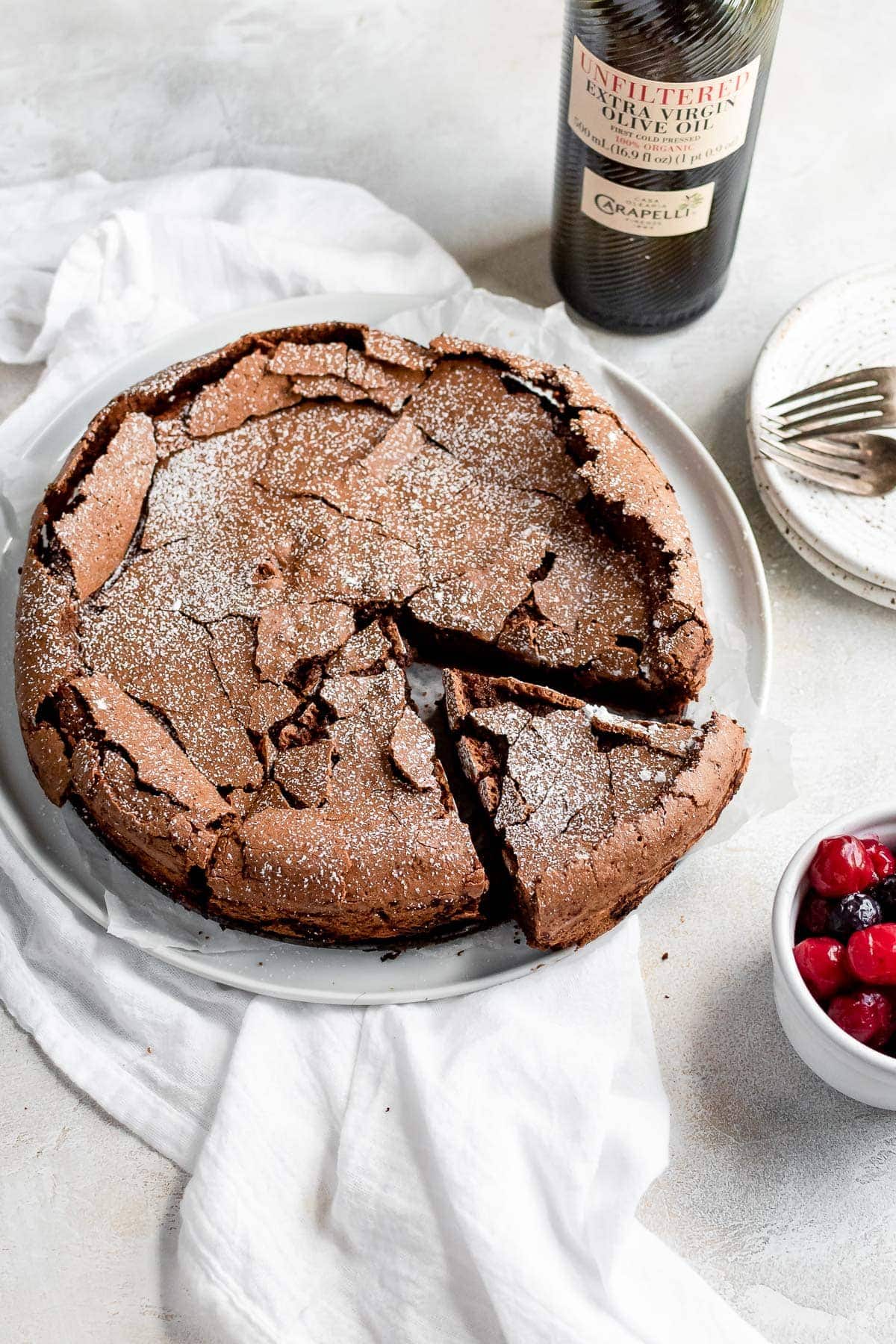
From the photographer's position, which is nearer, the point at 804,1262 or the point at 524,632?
the point at 804,1262

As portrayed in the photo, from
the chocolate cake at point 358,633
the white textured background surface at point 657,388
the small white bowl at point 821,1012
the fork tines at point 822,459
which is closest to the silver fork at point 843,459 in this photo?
the fork tines at point 822,459

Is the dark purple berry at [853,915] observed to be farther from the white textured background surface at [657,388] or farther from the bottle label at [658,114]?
the bottle label at [658,114]

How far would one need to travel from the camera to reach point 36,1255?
5.90ft

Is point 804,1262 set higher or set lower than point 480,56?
lower

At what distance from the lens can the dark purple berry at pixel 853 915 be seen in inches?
67.4

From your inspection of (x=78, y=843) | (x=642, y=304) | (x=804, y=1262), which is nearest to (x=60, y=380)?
(x=78, y=843)

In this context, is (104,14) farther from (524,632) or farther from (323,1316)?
(323,1316)

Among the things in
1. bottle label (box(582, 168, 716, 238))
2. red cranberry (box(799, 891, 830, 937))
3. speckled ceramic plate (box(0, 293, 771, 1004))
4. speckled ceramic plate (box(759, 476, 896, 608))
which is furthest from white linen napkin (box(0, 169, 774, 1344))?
bottle label (box(582, 168, 716, 238))

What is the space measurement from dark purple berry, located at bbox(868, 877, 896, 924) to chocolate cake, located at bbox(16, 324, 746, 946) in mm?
246

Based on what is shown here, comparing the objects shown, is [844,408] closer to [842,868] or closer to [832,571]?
[832,571]

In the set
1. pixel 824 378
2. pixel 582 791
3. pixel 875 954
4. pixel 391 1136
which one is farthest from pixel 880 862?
pixel 824 378

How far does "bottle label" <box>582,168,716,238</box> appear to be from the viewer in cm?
215

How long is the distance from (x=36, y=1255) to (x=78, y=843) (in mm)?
562

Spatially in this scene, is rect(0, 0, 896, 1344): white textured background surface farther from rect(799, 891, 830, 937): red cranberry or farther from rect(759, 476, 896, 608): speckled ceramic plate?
rect(799, 891, 830, 937): red cranberry
